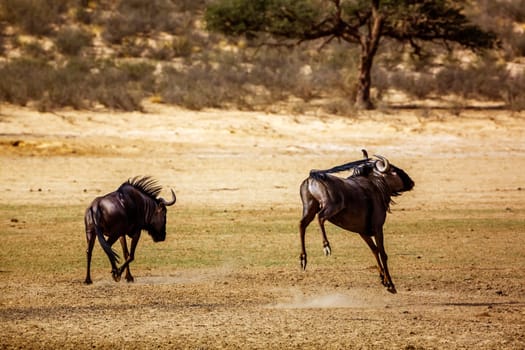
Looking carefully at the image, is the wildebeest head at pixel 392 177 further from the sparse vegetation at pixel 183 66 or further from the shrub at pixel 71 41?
the shrub at pixel 71 41

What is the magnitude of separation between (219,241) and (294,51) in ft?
81.9

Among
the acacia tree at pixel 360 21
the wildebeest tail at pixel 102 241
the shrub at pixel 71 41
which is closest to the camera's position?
the wildebeest tail at pixel 102 241

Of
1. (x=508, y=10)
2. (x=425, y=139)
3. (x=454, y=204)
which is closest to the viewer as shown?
(x=454, y=204)

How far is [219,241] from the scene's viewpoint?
16344mm

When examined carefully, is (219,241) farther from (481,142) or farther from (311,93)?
(311,93)

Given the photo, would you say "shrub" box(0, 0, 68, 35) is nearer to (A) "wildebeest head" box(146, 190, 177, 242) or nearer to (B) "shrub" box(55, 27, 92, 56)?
(B) "shrub" box(55, 27, 92, 56)

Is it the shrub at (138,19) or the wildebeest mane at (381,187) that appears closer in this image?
the wildebeest mane at (381,187)

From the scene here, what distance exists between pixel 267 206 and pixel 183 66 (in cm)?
1734

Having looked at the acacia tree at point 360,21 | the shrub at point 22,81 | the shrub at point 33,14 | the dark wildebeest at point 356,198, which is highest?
the dark wildebeest at point 356,198

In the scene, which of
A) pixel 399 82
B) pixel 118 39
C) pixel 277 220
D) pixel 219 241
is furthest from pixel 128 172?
pixel 118 39

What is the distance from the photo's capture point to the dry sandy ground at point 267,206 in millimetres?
9898

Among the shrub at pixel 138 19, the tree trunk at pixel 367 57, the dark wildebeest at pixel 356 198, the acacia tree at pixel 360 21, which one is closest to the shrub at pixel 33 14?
the shrub at pixel 138 19

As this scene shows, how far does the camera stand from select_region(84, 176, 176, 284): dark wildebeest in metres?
11.1

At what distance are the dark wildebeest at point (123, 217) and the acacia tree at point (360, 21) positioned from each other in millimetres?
21306
